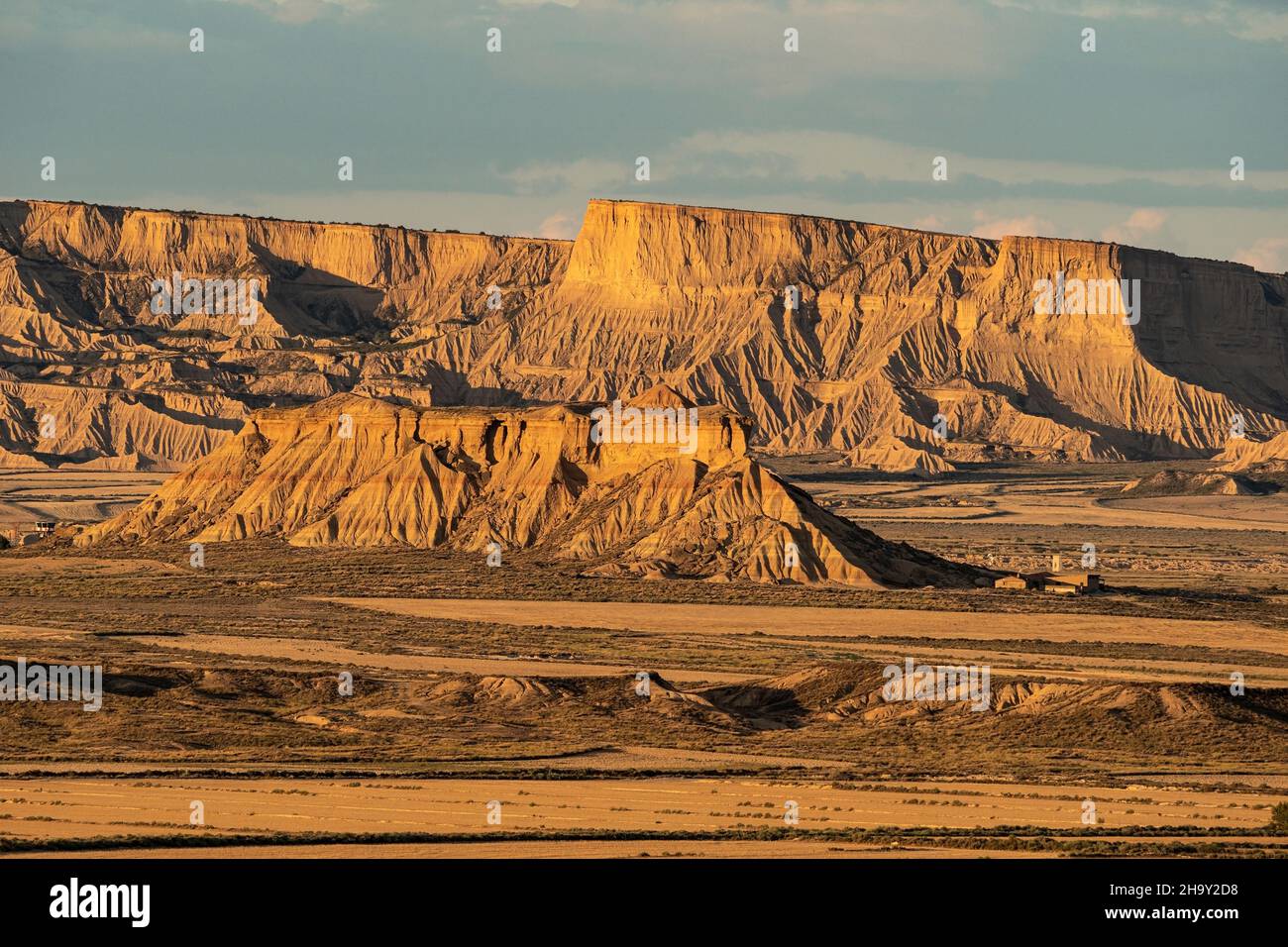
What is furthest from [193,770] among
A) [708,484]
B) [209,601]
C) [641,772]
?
[708,484]

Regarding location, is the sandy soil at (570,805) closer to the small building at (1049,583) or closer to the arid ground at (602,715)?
the arid ground at (602,715)

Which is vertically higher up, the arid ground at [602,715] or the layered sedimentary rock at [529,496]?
the layered sedimentary rock at [529,496]

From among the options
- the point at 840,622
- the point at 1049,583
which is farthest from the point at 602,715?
the point at 1049,583

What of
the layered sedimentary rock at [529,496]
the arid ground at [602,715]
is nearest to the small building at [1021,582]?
the layered sedimentary rock at [529,496]

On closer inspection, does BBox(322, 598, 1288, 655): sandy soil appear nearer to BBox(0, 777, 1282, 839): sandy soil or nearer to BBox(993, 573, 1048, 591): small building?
BBox(993, 573, 1048, 591): small building

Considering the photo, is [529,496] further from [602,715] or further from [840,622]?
[602,715]

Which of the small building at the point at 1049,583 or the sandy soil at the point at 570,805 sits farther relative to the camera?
the small building at the point at 1049,583

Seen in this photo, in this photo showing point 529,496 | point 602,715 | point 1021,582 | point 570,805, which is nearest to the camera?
point 570,805
